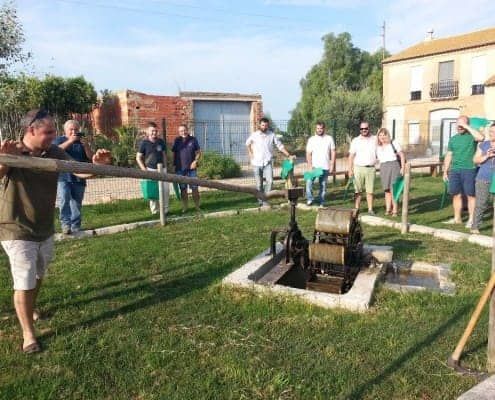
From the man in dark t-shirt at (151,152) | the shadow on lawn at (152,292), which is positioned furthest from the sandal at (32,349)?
the man in dark t-shirt at (151,152)

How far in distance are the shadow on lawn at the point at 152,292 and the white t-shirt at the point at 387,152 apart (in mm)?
4679

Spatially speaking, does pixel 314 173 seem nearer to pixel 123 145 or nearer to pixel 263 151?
pixel 263 151

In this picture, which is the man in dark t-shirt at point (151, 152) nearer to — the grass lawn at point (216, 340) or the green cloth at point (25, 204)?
the grass lawn at point (216, 340)

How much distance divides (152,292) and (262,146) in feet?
17.9

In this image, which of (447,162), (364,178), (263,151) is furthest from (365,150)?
(263,151)

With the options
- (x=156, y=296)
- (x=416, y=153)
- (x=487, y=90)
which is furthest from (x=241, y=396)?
(x=487, y=90)

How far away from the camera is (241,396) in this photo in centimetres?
306

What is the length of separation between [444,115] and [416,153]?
1118 cm

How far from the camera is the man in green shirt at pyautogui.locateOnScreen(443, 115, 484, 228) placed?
7695 millimetres

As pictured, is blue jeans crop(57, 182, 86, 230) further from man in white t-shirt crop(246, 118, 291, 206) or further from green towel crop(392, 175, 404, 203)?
green towel crop(392, 175, 404, 203)

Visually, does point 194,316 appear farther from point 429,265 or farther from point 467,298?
point 429,265

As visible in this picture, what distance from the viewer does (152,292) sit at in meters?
4.96

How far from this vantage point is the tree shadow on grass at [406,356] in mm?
3113

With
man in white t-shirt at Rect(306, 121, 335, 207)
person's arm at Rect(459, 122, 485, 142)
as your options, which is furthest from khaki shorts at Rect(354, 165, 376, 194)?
person's arm at Rect(459, 122, 485, 142)
